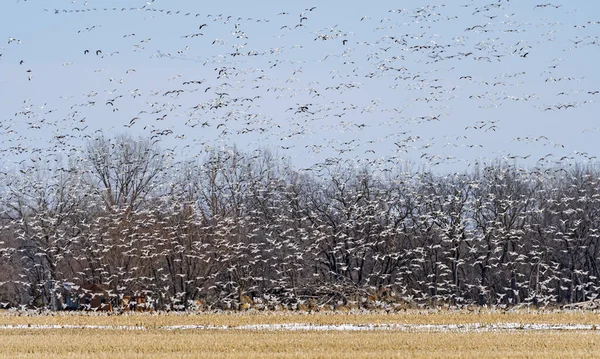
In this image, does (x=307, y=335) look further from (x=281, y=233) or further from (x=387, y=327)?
(x=281, y=233)

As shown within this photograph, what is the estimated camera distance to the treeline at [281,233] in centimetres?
5534

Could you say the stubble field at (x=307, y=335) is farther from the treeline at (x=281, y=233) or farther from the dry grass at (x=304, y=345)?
the treeline at (x=281, y=233)

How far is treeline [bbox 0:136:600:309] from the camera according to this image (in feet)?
182

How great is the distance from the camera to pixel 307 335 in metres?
27.6

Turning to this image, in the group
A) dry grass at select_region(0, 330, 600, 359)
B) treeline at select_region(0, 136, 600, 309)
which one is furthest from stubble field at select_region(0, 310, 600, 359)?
treeline at select_region(0, 136, 600, 309)

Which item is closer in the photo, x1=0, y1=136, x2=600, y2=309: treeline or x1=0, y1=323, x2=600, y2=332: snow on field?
x1=0, y1=323, x2=600, y2=332: snow on field

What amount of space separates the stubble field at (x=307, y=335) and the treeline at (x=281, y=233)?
15523 mm

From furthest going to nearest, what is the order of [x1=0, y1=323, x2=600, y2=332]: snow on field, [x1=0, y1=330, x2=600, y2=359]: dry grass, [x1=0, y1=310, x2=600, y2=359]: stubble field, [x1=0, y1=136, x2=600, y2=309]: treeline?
[x1=0, y1=136, x2=600, y2=309]: treeline, [x1=0, y1=323, x2=600, y2=332]: snow on field, [x1=0, y1=310, x2=600, y2=359]: stubble field, [x1=0, y1=330, x2=600, y2=359]: dry grass

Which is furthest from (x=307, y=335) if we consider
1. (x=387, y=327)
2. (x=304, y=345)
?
(x=387, y=327)

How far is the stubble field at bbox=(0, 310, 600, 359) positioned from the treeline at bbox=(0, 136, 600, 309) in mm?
15523

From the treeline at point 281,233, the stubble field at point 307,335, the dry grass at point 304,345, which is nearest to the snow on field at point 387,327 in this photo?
the stubble field at point 307,335

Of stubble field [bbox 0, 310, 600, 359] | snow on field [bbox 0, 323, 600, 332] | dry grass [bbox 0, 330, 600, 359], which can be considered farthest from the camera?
snow on field [bbox 0, 323, 600, 332]

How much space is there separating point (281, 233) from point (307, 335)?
3058 cm

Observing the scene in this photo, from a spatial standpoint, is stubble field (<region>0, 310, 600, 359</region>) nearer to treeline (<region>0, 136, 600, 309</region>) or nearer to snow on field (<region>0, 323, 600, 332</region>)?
snow on field (<region>0, 323, 600, 332</region>)
